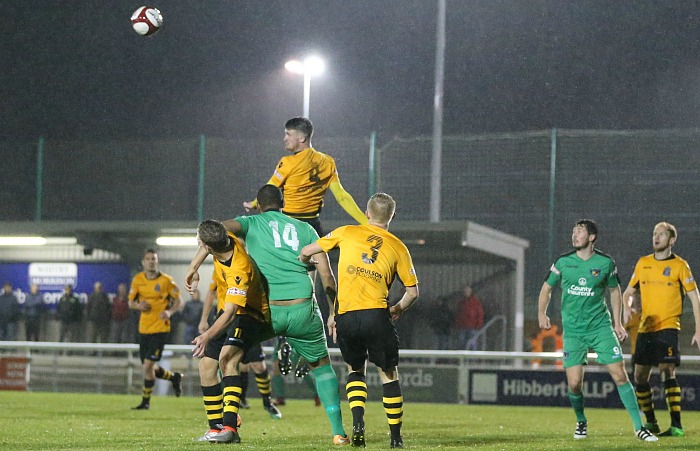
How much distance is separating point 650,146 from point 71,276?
527 inches

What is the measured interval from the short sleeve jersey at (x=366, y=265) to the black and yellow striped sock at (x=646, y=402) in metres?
4.42

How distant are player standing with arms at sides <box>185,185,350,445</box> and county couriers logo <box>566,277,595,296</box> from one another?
Result: 328 cm

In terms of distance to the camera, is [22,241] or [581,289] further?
[22,241]

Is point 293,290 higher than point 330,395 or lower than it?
higher

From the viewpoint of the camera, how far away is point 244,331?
31.0 feet

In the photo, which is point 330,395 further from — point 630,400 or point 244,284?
point 630,400

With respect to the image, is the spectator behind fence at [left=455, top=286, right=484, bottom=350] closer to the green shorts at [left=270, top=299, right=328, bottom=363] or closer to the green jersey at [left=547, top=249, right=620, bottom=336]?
the green jersey at [left=547, top=249, right=620, bottom=336]

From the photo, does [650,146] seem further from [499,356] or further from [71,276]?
[71,276]

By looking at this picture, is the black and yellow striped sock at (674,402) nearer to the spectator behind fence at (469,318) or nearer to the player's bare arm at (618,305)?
the player's bare arm at (618,305)

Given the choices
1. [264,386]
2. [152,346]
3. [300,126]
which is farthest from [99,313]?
[300,126]

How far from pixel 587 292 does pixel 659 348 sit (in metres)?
1.22

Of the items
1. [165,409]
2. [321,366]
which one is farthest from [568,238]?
[321,366]

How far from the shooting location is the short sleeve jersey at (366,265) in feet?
29.6

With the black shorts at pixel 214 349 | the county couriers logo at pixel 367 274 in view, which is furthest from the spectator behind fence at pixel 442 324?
the county couriers logo at pixel 367 274
